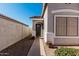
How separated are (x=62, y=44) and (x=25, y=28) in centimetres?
115

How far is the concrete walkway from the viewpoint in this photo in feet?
15.5

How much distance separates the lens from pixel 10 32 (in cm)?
494

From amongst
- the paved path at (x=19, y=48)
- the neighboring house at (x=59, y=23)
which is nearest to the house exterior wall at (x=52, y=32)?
the neighboring house at (x=59, y=23)

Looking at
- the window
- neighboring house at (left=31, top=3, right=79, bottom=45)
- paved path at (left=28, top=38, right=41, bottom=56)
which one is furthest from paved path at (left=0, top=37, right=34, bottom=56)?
the window

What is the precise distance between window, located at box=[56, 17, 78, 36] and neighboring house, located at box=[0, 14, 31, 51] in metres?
0.83

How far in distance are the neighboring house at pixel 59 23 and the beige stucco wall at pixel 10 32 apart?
550mm

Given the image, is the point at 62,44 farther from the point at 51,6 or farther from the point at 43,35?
the point at 51,6

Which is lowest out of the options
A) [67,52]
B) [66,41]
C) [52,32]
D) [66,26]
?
[67,52]

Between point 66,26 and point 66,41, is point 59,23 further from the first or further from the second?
point 66,41

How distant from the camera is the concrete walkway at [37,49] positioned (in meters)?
4.72

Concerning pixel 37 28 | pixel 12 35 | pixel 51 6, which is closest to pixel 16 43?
pixel 12 35

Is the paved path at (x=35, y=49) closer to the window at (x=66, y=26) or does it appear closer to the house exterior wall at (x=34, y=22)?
the house exterior wall at (x=34, y=22)

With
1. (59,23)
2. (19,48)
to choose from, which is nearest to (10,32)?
(19,48)

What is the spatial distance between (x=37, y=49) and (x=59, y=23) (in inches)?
36.2
